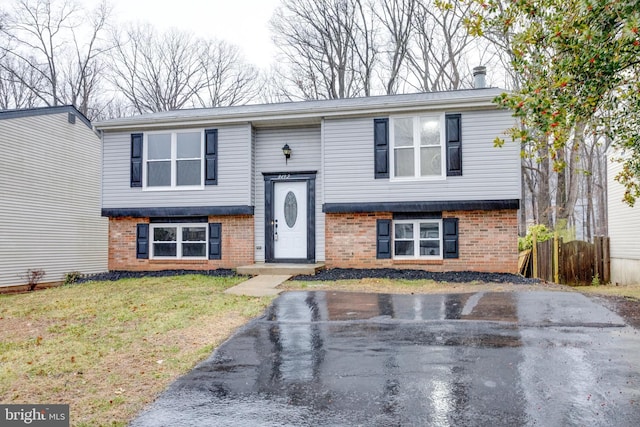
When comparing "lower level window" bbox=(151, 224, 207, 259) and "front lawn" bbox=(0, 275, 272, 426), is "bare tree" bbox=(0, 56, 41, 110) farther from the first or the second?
"front lawn" bbox=(0, 275, 272, 426)

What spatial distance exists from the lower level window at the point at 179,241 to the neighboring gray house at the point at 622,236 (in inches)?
471

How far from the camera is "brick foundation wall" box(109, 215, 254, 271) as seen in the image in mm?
11961

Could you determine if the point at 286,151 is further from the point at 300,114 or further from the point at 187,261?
the point at 187,261

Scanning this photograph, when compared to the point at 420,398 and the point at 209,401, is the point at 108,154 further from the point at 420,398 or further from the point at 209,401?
the point at 420,398

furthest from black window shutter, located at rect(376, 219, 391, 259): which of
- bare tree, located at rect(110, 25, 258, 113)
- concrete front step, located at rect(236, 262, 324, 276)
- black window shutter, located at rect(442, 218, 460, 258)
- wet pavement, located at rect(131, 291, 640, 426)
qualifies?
bare tree, located at rect(110, 25, 258, 113)

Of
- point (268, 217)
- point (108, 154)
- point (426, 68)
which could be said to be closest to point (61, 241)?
point (108, 154)

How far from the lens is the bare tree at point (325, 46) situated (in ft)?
78.5

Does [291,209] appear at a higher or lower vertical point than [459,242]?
higher

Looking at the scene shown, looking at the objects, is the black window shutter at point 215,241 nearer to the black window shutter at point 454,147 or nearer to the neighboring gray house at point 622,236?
the black window shutter at point 454,147

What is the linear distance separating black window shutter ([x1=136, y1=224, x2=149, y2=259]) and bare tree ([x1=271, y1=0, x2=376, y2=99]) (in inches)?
575

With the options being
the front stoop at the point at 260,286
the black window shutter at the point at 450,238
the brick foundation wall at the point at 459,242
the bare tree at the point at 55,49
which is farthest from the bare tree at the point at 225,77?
the black window shutter at the point at 450,238

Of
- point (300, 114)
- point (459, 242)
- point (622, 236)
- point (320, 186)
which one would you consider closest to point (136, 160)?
point (300, 114)

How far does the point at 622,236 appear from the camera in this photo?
13.9 meters

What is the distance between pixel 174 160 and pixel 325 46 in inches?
603
